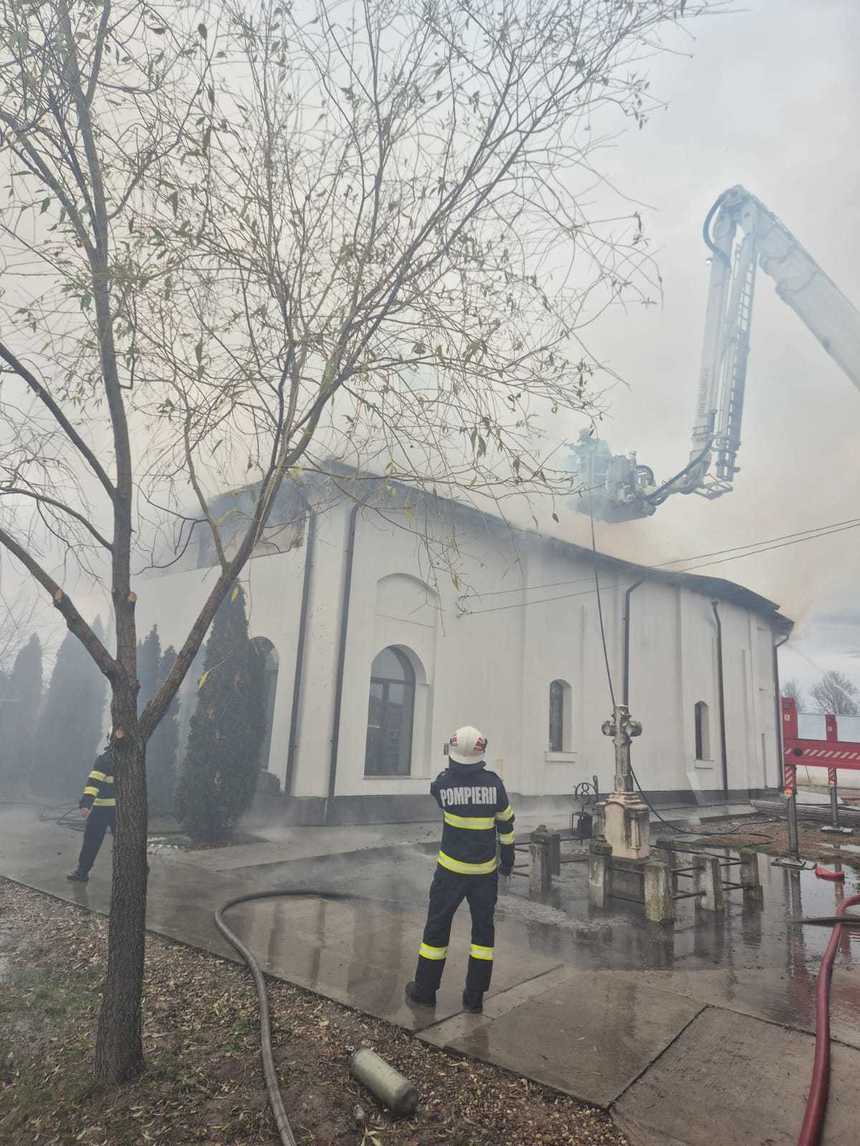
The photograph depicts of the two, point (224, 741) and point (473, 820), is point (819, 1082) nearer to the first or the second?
point (473, 820)

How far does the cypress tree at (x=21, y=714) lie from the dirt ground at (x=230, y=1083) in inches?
635

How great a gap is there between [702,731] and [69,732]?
59.3 ft

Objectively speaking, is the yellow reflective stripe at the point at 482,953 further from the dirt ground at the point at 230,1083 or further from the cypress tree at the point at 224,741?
the cypress tree at the point at 224,741

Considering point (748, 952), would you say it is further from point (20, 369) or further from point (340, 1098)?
point (20, 369)

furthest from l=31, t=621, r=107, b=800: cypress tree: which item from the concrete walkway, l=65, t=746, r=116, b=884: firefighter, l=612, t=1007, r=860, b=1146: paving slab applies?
l=612, t=1007, r=860, b=1146: paving slab

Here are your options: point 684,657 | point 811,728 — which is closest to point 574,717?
point 684,657

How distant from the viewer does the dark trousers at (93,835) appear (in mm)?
7223

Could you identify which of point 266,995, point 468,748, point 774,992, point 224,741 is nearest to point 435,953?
point 266,995

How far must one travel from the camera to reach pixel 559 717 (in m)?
17.1

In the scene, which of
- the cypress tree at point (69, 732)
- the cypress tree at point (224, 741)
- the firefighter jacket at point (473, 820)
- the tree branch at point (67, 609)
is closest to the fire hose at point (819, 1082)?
the firefighter jacket at point (473, 820)

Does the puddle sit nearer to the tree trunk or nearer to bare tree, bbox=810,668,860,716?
the tree trunk

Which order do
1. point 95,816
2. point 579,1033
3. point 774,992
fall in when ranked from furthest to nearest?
point 95,816
point 774,992
point 579,1033

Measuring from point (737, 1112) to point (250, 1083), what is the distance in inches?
87.6

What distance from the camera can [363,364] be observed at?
416 centimetres
